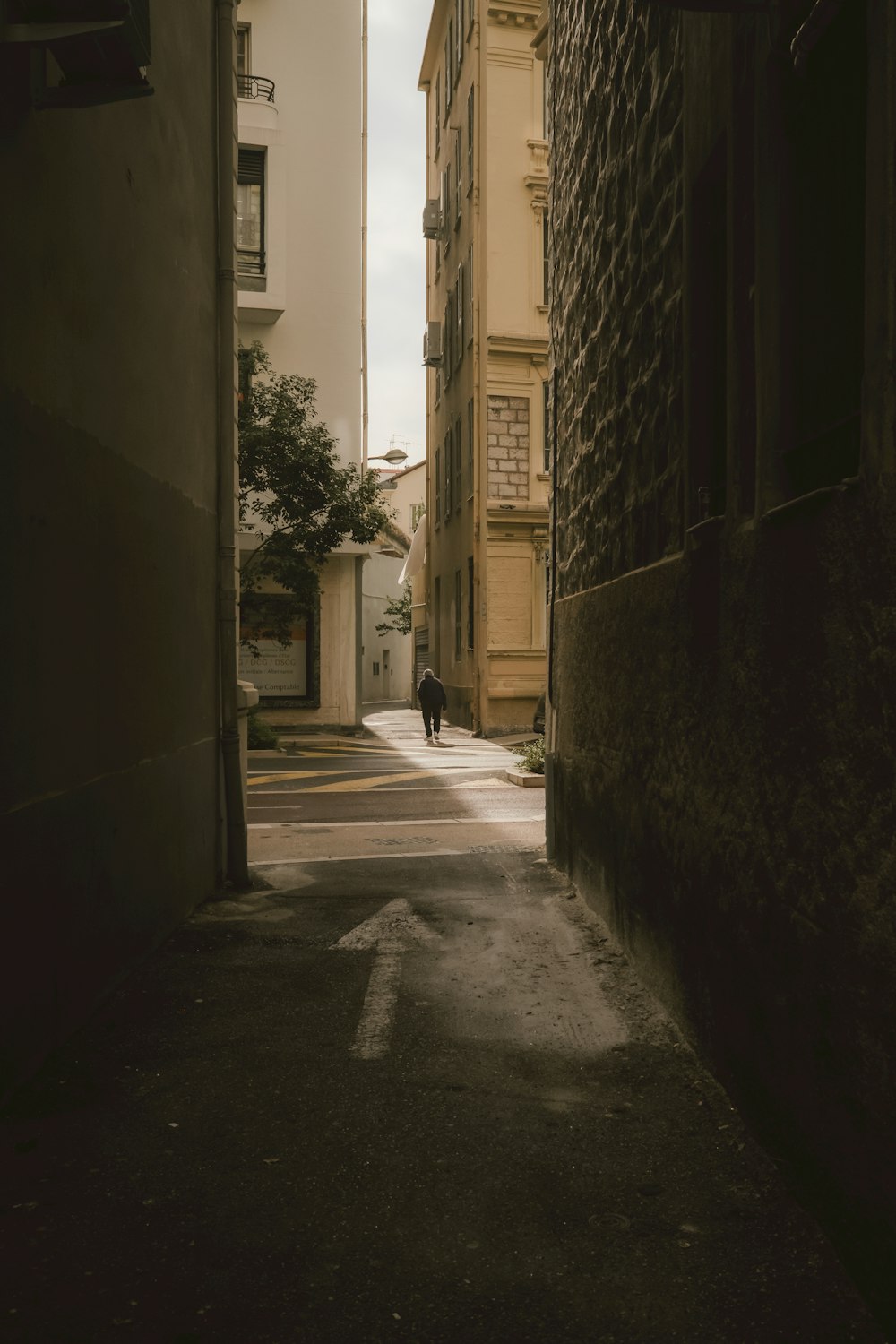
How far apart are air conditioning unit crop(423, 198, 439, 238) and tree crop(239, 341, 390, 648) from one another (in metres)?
12.7

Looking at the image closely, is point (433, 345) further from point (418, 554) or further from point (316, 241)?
point (316, 241)

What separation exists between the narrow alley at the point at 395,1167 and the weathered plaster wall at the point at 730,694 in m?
0.30

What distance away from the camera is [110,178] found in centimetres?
583

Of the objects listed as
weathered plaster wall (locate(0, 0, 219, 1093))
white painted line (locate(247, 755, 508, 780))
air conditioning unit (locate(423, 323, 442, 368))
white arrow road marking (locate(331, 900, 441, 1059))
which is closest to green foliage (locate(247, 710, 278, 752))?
white painted line (locate(247, 755, 508, 780))

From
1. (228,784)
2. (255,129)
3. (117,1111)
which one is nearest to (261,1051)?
(117,1111)

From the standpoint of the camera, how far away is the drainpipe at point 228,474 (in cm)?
897

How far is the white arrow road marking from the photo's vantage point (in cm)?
530

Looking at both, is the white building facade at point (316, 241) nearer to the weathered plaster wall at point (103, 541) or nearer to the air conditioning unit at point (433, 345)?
the air conditioning unit at point (433, 345)

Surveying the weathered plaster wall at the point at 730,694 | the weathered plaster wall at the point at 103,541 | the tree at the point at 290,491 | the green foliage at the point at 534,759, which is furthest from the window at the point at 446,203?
the weathered plaster wall at the point at 103,541

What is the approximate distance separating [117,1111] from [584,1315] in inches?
84.6

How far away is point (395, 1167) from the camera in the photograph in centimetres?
394

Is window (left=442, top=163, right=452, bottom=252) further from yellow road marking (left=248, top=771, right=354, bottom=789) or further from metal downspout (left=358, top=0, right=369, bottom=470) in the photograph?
yellow road marking (left=248, top=771, right=354, bottom=789)

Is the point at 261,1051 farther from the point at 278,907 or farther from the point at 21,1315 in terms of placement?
the point at 278,907

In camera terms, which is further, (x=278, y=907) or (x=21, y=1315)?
(x=278, y=907)
